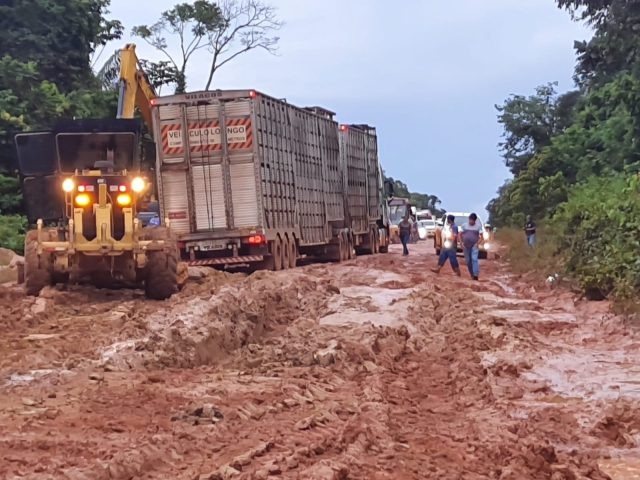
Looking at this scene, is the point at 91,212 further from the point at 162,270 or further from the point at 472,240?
the point at 472,240

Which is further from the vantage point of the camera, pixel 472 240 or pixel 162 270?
pixel 472 240

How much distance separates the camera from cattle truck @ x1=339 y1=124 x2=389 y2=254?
3228cm

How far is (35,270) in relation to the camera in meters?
15.1

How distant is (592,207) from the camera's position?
64.0ft

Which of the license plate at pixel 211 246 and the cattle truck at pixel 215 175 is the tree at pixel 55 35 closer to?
the cattle truck at pixel 215 175

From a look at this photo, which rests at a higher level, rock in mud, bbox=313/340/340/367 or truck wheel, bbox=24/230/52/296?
truck wheel, bbox=24/230/52/296

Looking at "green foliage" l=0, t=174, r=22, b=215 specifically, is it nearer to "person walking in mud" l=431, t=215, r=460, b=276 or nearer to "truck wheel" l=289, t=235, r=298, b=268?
"truck wheel" l=289, t=235, r=298, b=268

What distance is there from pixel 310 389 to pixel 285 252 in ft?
50.9

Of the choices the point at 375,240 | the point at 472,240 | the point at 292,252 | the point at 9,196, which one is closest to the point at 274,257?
the point at 292,252

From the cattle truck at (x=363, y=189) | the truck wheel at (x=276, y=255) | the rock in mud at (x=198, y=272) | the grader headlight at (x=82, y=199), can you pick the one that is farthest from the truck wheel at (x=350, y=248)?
the grader headlight at (x=82, y=199)

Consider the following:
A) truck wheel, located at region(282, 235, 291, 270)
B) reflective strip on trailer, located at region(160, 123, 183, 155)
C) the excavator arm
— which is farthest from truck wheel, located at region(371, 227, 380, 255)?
reflective strip on trailer, located at region(160, 123, 183, 155)

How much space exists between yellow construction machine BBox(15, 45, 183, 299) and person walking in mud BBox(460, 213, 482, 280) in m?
7.62

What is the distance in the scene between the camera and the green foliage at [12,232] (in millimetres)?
26203

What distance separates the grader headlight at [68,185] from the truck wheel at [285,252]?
359 inches
